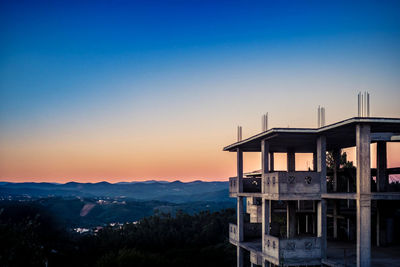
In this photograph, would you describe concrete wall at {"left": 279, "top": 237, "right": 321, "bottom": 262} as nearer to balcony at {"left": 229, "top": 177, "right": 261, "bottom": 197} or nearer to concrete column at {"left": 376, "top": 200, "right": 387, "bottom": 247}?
concrete column at {"left": 376, "top": 200, "right": 387, "bottom": 247}

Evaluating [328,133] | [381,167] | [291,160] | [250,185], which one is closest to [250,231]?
[250,185]

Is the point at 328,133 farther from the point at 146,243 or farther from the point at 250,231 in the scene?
the point at 146,243

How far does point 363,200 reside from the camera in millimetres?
17609

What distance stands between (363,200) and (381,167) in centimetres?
785

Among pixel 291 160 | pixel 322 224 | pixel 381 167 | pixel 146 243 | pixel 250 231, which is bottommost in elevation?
pixel 146 243

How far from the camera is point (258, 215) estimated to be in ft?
137

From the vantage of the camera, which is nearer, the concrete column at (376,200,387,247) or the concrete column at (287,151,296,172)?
the concrete column at (376,200,387,247)

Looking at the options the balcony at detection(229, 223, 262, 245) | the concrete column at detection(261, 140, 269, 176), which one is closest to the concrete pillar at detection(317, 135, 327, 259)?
the concrete column at detection(261, 140, 269, 176)

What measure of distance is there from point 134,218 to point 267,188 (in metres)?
154

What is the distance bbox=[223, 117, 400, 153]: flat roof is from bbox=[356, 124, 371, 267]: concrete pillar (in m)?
0.68

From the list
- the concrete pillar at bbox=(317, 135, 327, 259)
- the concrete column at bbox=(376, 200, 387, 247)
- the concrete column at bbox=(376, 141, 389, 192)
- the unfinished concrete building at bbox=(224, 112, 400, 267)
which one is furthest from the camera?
the concrete column at bbox=(376, 200, 387, 247)

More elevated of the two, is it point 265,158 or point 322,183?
point 265,158

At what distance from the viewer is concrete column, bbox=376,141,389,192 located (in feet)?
79.6

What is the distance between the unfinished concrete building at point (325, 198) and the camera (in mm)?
17672
